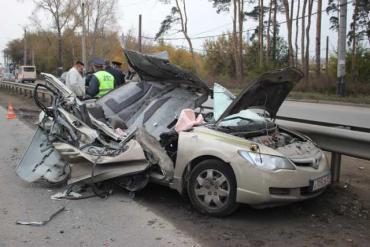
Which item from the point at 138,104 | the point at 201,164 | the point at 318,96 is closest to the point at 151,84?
the point at 138,104

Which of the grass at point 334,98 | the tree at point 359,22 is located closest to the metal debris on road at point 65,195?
the grass at point 334,98

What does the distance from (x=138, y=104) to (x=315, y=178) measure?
2.80 m

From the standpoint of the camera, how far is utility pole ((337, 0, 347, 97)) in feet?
75.8

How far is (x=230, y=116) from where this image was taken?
587 centimetres

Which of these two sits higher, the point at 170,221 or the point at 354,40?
the point at 354,40

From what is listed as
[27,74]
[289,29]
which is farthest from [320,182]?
[27,74]

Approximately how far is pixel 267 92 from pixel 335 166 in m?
1.33

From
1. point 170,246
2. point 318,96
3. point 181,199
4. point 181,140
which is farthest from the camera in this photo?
point 318,96

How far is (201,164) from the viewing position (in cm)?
545

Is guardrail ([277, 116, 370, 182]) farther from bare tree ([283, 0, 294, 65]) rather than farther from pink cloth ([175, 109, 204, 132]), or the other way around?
bare tree ([283, 0, 294, 65])

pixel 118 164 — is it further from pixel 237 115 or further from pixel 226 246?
pixel 226 246

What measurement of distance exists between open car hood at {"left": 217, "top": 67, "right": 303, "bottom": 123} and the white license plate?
1.24 m

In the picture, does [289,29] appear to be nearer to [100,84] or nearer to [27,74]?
[100,84]

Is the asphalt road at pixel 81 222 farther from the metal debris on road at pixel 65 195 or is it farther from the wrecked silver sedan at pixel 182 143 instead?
the wrecked silver sedan at pixel 182 143
